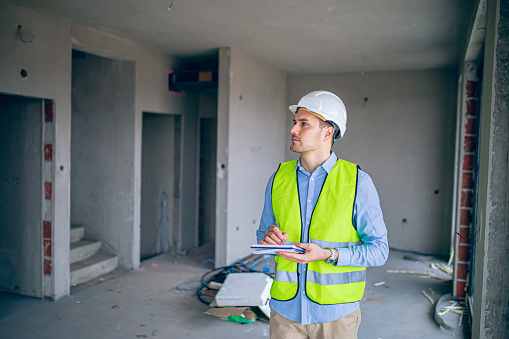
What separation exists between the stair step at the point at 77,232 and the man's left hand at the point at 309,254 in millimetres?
4468

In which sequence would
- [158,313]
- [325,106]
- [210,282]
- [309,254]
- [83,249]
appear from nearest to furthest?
[309,254] < [325,106] < [158,313] < [210,282] < [83,249]

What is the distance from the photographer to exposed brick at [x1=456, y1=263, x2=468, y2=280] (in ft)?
13.9

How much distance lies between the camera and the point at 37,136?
4262 millimetres

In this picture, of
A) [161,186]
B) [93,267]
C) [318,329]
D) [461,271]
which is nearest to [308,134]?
[318,329]

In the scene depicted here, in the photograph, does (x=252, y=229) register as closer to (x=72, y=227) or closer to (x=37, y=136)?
(x=72, y=227)

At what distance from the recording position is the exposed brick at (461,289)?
4.30 meters

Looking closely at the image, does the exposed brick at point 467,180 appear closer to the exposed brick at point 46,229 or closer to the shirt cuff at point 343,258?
the shirt cuff at point 343,258

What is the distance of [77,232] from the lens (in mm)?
5508

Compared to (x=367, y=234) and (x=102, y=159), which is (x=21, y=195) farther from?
(x=367, y=234)

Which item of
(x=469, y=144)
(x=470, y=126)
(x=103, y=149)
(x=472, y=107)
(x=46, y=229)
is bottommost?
(x=46, y=229)

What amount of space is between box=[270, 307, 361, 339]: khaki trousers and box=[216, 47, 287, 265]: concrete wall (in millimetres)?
3713

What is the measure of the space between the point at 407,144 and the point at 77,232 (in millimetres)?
5138

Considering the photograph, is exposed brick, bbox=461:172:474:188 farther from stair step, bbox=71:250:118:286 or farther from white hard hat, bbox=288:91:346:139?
stair step, bbox=71:250:118:286

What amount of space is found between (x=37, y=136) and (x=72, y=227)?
1710mm
